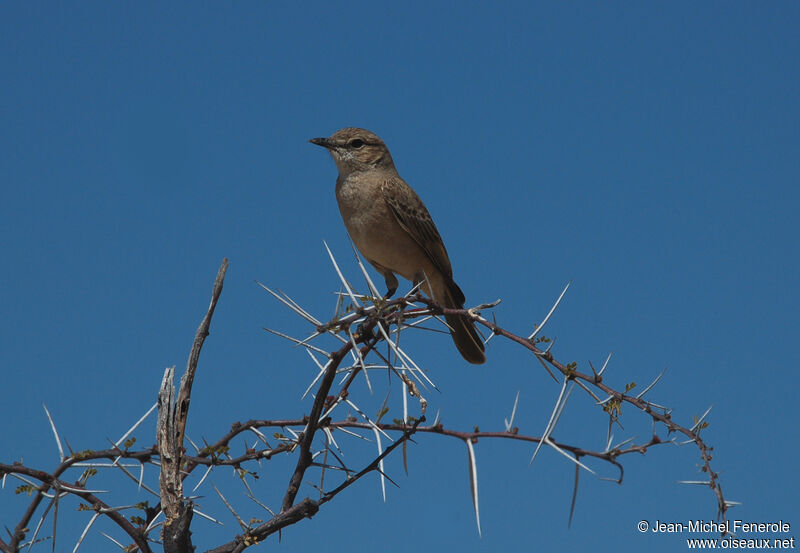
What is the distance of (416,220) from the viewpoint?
6.49 meters

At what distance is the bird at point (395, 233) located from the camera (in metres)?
6.37

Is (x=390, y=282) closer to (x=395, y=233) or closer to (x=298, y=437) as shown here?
(x=395, y=233)

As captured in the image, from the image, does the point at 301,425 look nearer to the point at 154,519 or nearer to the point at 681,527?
the point at 154,519

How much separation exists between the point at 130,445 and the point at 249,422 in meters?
0.57

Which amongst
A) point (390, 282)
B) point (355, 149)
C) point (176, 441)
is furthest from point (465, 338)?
point (176, 441)

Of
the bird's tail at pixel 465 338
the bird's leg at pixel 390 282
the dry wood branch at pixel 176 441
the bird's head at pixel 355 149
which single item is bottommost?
the dry wood branch at pixel 176 441

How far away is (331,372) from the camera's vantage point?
10.5 ft

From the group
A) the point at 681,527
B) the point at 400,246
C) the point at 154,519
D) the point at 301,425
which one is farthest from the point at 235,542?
the point at 400,246

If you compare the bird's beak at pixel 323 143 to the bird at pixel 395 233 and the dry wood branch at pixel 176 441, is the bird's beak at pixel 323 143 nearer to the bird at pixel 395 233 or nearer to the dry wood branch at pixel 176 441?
the bird at pixel 395 233

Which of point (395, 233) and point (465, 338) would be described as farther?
point (465, 338)

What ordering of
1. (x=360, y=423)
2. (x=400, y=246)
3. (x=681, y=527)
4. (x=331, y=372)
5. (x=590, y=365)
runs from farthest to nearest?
(x=400, y=246) < (x=681, y=527) < (x=360, y=423) < (x=331, y=372) < (x=590, y=365)

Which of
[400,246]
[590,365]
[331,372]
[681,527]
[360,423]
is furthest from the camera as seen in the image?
[400,246]

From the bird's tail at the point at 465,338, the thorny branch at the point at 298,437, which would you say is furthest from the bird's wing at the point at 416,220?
the thorny branch at the point at 298,437

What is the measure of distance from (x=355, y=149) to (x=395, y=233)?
118 cm
